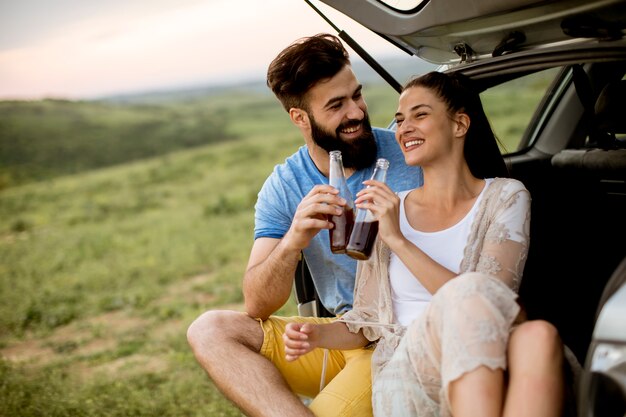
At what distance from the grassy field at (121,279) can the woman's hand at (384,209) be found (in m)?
2.01

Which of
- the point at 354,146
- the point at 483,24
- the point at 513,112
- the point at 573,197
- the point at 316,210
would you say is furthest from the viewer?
the point at 513,112

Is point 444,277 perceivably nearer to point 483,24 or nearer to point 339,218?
point 339,218

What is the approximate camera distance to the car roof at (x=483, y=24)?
88.9 inches

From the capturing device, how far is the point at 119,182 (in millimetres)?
15539

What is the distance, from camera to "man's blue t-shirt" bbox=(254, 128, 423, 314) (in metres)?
3.03

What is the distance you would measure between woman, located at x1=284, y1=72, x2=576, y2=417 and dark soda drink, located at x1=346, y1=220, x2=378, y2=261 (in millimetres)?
69

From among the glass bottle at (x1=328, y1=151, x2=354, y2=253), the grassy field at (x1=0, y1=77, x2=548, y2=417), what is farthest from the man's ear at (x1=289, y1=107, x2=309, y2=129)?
the grassy field at (x1=0, y1=77, x2=548, y2=417)

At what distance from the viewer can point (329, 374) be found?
287cm

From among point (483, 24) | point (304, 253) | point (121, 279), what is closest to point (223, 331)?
point (304, 253)

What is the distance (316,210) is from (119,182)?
13.8m

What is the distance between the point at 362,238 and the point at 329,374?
26.9 inches

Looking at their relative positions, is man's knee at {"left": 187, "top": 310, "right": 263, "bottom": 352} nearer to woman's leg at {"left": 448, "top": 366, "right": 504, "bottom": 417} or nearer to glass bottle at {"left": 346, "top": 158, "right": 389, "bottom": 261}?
glass bottle at {"left": 346, "top": 158, "right": 389, "bottom": 261}

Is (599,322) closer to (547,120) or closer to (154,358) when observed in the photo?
(547,120)

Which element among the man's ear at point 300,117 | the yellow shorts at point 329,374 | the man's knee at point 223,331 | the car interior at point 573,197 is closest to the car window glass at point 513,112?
the car interior at point 573,197
